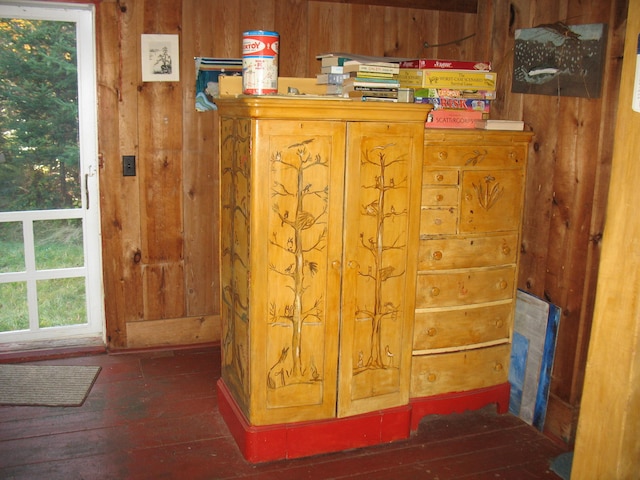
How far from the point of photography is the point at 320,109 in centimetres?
251

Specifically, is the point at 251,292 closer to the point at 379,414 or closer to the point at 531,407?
the point at 379,414

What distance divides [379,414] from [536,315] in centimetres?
88

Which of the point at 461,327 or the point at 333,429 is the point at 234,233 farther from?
the point at 461,327

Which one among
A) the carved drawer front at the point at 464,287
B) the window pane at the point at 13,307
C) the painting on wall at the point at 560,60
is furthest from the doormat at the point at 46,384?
the painting on wall at the point at 560,60

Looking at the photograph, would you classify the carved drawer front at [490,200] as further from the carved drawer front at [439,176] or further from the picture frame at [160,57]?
the picture frame at [160,57]

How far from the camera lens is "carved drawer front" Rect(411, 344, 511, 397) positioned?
2955mm

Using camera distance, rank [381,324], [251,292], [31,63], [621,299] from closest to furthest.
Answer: [621,299] → [251,292] → [381,324] → [31,63]

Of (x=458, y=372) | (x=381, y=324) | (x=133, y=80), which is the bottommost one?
(x=458, y=372)

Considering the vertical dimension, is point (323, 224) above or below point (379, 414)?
above

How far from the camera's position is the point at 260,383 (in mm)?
2656

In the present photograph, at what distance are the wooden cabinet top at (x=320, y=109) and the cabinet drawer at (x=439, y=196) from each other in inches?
12.5

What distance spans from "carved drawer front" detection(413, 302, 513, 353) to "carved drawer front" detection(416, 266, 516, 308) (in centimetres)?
4

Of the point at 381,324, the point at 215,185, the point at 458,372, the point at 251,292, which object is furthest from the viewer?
the point at 215,185

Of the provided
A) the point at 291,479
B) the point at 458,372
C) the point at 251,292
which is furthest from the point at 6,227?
the point at 458,372
